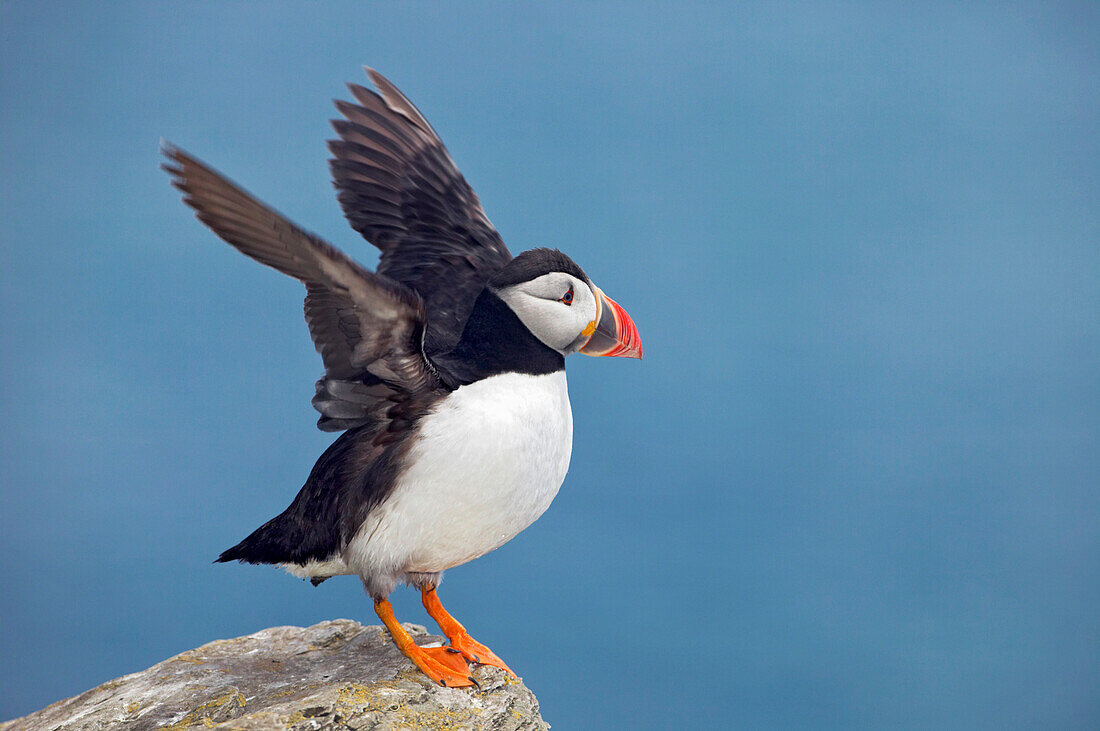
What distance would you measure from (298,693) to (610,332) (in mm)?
2011

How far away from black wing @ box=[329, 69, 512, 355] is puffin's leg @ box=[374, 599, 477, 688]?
1.66m

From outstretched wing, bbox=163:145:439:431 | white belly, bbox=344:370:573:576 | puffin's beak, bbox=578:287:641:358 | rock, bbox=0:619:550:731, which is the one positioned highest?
puffin's beak, bbox=578:287:641:358

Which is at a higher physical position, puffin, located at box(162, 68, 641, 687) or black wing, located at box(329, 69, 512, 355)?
black wing, located at box(329, 69, 512, 355)

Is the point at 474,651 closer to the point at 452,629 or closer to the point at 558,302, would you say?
the point at 452,629

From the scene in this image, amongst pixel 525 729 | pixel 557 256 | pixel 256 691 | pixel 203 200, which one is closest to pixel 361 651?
pixel 256 691

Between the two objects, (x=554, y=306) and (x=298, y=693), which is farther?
(x=298, y=693)

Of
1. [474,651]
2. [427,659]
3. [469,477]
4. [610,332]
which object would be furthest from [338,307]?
[474,651]

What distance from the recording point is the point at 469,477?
4031mm

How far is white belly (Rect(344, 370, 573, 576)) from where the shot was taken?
13.2ft

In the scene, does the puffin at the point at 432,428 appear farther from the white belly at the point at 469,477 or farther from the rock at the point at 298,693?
the rock at the point at 298,693

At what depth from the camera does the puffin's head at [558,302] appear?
418 centimetres

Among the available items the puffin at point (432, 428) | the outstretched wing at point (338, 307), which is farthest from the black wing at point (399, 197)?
the outstretched wing at point (338, 307)

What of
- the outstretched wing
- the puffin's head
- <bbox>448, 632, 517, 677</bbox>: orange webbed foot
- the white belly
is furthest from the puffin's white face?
<bbox>448, 632, 517, 677</bbox>: orange webbed foot

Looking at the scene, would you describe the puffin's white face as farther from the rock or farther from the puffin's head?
the rock
